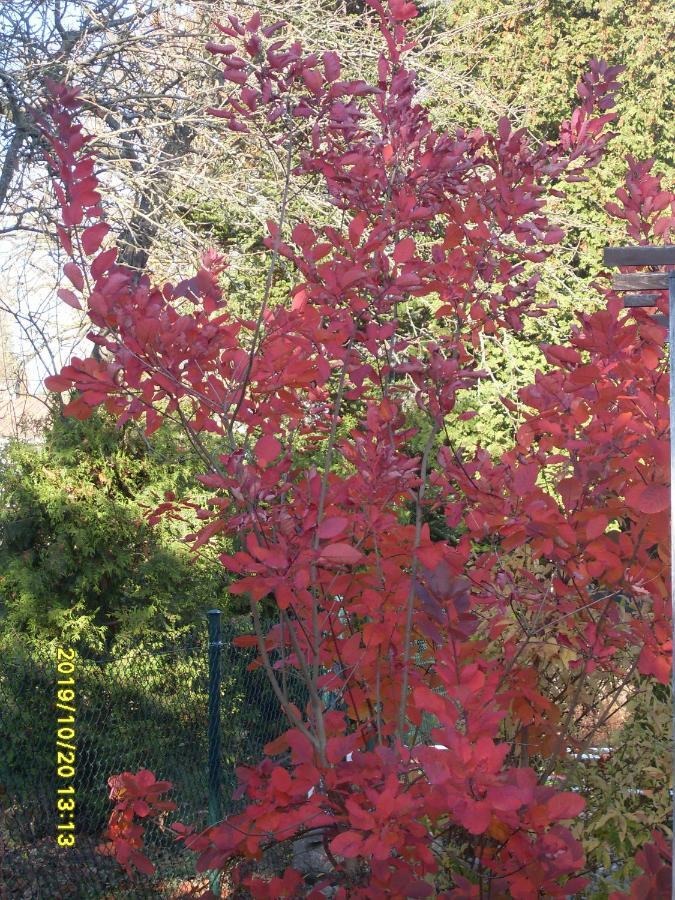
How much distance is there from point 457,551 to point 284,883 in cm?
77

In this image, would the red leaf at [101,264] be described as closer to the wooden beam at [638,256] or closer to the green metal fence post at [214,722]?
the wooden beam at [638,256]

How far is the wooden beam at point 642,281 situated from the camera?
166 centimetres

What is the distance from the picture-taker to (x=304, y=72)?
1.99 metres

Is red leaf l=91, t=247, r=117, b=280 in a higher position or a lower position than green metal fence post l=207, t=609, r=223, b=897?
higher

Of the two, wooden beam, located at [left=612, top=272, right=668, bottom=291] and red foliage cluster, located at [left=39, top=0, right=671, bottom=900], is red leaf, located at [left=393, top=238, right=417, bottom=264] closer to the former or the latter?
red foliage cluster, located at [left=39, top=0, right=671, bottom=900]

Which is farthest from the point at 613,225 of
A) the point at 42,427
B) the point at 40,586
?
the point at 40,586

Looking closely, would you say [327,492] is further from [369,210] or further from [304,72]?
[304,72]

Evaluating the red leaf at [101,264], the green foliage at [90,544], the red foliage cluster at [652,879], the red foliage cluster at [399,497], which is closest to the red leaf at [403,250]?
the red foliage cluster at [399,497]

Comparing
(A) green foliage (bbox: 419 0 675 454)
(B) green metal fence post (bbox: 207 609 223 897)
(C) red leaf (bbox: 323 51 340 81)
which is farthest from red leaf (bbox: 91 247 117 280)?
(A) green foliage (bbox: 419 0 675 454)

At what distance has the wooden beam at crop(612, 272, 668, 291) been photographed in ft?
5.44

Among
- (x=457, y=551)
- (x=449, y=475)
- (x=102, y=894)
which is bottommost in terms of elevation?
(x=102, y=894)

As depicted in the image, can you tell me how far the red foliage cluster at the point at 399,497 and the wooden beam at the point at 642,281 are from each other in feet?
0.97

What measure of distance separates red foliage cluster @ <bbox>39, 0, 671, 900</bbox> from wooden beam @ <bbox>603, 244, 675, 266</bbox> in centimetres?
35

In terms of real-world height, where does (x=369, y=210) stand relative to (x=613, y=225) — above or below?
below
